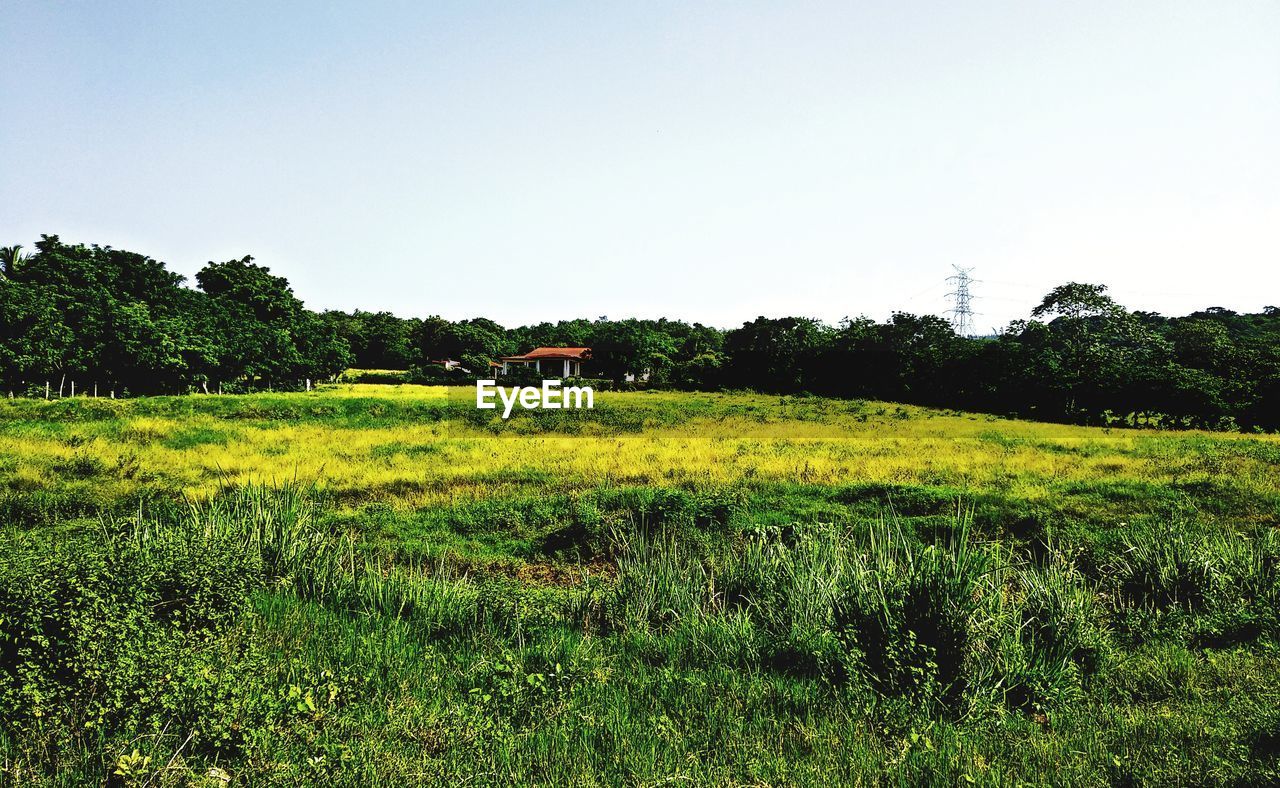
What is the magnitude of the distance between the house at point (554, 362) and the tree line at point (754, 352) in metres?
4.00

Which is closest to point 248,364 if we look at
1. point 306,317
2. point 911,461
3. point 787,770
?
point 306,317

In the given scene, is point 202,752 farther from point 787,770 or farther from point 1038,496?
point 1038,496

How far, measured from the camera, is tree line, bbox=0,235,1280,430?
36719 mm

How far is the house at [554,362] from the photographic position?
69.1 meters

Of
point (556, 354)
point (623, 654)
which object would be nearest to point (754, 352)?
point (556, 354)

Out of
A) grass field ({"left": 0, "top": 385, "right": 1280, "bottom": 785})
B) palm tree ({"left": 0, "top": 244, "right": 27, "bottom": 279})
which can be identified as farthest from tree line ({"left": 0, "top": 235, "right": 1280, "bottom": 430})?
grass field ({"left": 0, "top": 385, "right": 1280, "bottom": 785})

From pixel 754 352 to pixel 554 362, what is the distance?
910 inches

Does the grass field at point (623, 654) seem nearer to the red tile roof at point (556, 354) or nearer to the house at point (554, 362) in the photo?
the house at point (554, 362)

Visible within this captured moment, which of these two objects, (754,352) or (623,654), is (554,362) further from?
(623,654)

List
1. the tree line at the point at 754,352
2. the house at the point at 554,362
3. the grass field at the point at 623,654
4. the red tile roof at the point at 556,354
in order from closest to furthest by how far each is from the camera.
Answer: the grass field at the point at 623,654, the tree line at the point at 754,352, the house at the point at 554,362, the red tile roof at the point at 556,354

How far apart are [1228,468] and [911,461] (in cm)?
840

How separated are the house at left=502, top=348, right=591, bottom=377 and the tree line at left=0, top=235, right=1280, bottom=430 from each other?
3999mm

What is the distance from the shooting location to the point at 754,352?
201 feet

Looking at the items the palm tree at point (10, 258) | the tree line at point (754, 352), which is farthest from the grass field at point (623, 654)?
the palm tree at point (10, 258)
